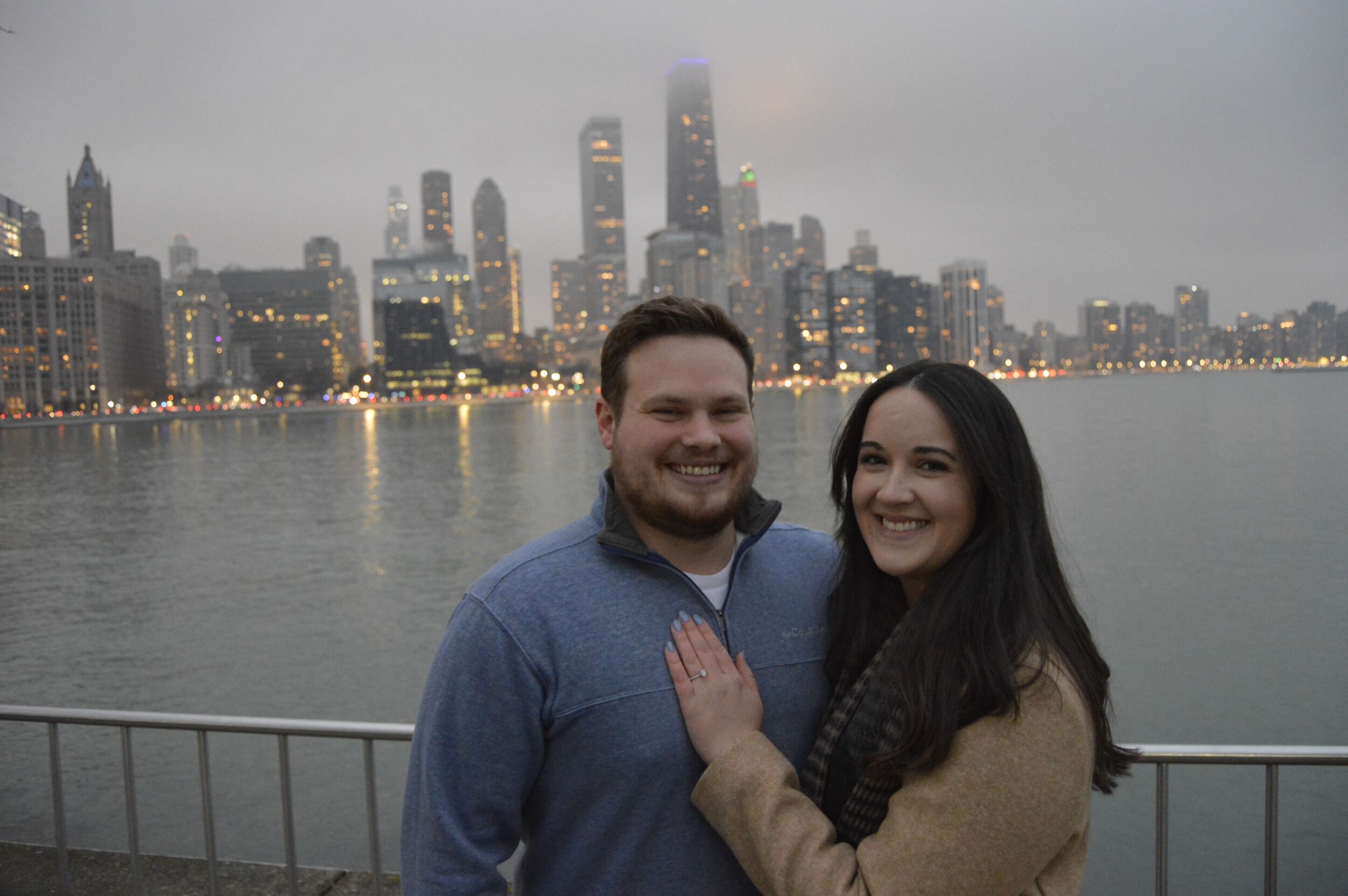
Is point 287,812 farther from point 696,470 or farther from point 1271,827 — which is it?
point 1271,827

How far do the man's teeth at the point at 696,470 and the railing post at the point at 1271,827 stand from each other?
6.05 feet

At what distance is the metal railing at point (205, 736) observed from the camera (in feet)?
10.4

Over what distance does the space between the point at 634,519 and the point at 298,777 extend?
12.9m

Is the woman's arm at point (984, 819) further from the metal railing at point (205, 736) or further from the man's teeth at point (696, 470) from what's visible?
the metal railing at point (205, 736)

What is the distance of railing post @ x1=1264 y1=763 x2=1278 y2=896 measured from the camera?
9.37 feet

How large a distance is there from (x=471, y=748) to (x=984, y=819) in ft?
3.41

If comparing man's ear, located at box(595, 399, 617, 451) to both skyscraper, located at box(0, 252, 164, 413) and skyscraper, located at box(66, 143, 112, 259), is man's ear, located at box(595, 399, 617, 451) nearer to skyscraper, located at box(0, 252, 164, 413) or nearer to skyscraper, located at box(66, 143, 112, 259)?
skyscraper, located at box(0, 252, 164, 413)

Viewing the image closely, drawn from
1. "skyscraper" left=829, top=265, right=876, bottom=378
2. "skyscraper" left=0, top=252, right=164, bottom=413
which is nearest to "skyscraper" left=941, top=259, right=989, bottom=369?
"skyscraper" left=829, top=265, right=876, bottom=378

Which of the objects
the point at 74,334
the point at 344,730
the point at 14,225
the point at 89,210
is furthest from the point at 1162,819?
the point at 89,210

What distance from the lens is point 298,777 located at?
1332 centimetres

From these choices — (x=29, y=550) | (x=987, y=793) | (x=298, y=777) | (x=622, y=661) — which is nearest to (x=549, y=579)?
(x=622, y=661)

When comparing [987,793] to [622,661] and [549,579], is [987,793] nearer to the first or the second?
[622,661]

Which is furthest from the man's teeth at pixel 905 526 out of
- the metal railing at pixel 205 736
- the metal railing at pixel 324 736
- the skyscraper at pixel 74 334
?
the skyscraper at pixel 74 334

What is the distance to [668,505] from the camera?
225 cm
